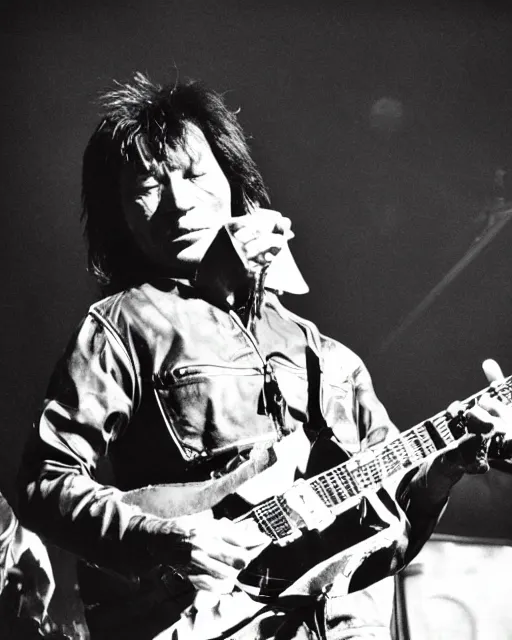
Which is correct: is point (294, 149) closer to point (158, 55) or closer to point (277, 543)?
point (158, 55)

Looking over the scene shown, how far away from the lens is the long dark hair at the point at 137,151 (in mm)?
2234

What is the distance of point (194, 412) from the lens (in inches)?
81.5

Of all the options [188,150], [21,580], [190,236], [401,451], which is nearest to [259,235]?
[190,236]

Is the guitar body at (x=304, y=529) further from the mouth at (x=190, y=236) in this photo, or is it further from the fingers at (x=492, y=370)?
the mouth at (x=190, y=236)

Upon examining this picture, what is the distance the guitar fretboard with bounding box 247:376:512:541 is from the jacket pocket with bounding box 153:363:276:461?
0.17 m

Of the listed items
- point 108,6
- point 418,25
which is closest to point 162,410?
point 108,6

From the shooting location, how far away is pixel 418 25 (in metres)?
2.46

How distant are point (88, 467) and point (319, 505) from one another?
57 cm

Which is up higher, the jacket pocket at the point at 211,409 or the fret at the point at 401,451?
the fret at the point at 401,451

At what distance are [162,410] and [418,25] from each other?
4.49 ft

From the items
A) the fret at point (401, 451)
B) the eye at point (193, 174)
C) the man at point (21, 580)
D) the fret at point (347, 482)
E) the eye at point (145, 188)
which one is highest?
the eye at point (193, 174)

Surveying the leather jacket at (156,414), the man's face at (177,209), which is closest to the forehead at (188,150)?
the man's face at (177,209)

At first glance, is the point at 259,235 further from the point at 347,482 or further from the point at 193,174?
the point at 347,482

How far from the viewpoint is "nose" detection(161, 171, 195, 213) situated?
7.31ft
